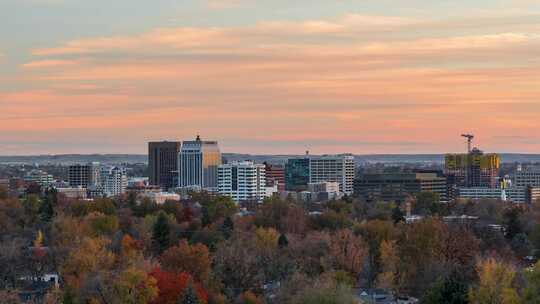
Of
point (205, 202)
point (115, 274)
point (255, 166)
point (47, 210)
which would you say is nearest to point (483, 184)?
point (255, 166)

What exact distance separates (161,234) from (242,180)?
328ft

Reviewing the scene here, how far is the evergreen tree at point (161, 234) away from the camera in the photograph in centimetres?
8056

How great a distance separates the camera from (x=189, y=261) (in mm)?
64375

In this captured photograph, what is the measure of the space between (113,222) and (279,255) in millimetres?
19262

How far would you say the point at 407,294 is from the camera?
6350 centimetres

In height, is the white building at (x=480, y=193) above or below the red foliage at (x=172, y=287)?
below

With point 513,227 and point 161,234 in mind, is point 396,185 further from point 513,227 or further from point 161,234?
A: point 161,234

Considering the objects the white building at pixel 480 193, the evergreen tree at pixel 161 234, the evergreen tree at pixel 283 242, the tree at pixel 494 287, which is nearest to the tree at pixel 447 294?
the tree at pixel 494 287

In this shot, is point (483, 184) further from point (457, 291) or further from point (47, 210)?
point (457, 291)

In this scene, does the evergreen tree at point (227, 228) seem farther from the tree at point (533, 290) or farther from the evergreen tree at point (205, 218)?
the tree at point (533, 290)

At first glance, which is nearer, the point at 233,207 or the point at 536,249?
the point at 536,249

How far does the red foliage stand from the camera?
177ft

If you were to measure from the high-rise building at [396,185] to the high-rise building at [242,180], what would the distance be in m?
13.7

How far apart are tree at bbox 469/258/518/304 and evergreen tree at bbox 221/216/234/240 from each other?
27730mm
